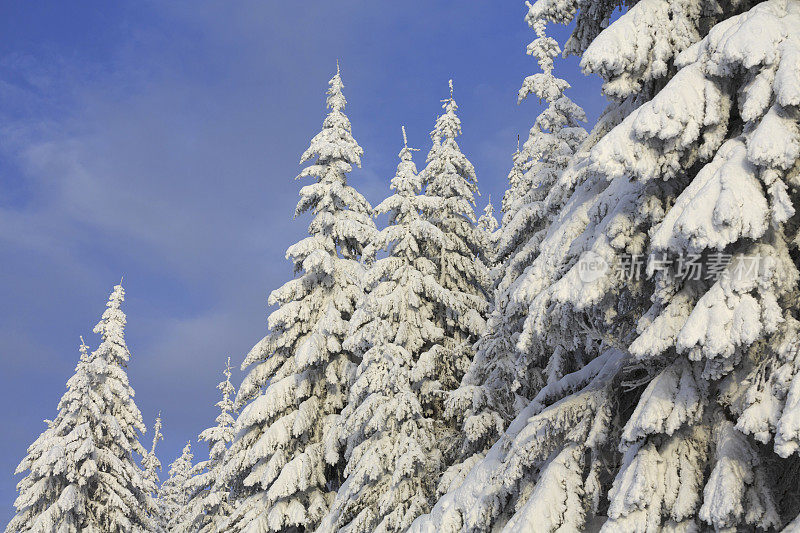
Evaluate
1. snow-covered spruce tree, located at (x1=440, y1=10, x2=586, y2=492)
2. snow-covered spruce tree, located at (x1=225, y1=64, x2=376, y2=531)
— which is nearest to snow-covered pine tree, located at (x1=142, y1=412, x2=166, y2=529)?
snow-covered spruce tree, located at (x1=225, y1=64, x2=376, y2=531)

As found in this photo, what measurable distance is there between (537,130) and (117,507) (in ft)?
74.5

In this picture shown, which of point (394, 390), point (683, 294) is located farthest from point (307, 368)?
point (683, 294)

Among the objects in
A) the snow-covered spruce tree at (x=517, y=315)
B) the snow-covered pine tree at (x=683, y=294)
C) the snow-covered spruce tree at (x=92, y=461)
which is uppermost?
the snow-covered spruce tree at (x=92, y=461)

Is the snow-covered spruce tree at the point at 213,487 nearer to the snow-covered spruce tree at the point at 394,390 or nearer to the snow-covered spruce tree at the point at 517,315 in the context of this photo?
the snow-covered spruce tree at the point at 394,390

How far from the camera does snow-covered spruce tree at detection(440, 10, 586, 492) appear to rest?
524 inches

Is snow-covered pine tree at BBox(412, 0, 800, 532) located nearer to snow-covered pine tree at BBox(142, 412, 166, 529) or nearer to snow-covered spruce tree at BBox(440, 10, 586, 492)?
snow-covered spruce tree at BBox(440, 10, 586, 492)

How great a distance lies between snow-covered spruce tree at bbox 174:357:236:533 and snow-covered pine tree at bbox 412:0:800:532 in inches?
628

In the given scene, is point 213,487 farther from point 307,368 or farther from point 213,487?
point 307,368

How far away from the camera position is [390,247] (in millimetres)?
18594

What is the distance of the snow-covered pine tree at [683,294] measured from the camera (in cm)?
600

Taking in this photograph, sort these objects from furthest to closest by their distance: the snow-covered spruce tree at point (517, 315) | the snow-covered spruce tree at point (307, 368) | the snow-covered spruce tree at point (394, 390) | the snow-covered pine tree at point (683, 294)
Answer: the snow-covered spruce tree at point (307, 368) < the snow-covered spruce tree at point (394, 390) < the snow-covered spruce tree at point (517, 315) < the snow-covered pine tree at point (683, 294)

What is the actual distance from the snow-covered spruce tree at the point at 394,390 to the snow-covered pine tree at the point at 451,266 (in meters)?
0.33

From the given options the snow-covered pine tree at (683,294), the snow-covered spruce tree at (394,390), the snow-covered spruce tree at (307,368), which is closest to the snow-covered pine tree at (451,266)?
the snow-covered spruce tree at (394,390)

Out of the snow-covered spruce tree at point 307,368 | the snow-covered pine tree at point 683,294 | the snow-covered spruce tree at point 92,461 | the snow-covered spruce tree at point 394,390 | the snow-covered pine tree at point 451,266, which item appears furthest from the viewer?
the snow-covered spruce tree at point 92,461
